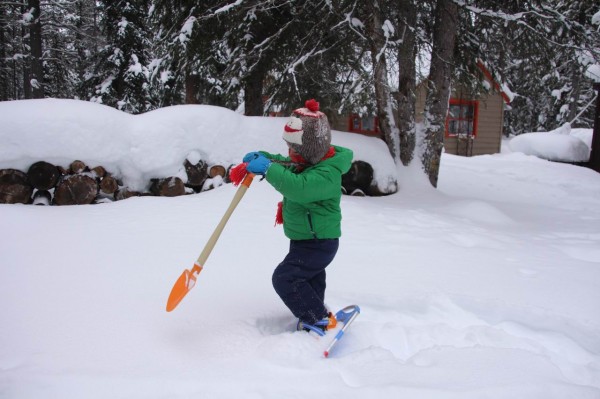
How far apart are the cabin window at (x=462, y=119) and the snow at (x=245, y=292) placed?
12.6 m

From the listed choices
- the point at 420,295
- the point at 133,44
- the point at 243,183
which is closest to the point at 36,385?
the point at 243,183

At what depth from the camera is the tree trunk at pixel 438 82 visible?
7969 millimetres

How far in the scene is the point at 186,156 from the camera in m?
6.63

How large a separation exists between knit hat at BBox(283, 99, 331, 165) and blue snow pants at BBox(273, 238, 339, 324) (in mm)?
556

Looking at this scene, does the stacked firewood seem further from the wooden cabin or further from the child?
the wooden cabin

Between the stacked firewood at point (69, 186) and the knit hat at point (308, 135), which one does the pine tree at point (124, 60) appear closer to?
the stacked firewood at point (69, 186)

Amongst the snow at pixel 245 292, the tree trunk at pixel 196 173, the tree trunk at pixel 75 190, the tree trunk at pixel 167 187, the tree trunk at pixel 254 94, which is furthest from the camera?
the tree trunk at pixel 254 94

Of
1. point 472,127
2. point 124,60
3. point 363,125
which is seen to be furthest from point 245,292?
point 472,127

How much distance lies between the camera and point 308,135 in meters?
2.71

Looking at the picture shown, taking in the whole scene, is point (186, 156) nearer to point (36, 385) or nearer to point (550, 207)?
point (36, 385)

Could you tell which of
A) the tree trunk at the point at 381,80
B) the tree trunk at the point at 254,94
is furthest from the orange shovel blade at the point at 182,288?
the tree trunk at the point at 254,94

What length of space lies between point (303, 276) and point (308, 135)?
2.93ft

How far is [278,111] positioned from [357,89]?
12.8ft

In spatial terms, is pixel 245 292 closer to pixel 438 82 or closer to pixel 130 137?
pixel 130 137
